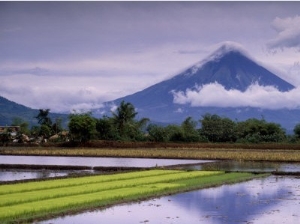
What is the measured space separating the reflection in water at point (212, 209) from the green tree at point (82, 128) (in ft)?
116

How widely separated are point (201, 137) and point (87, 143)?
11.5 m

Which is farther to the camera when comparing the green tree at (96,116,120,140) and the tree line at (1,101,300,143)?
the green tree at (96,116,120,140)

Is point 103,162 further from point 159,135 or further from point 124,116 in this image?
point 124,116

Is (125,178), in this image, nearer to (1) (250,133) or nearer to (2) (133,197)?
(2) (133,197)

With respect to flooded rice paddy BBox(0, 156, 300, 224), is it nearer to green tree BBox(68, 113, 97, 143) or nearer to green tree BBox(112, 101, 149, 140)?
green tree BBox(68, 113, 97, 143)

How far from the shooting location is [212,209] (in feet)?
44.5

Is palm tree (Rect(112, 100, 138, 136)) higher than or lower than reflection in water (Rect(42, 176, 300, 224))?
higher

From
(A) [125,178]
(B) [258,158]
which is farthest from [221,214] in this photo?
(B) [258,158]

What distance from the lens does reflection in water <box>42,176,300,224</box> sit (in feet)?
39.4

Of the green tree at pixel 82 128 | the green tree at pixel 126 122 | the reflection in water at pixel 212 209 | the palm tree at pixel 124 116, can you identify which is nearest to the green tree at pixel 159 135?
the green tree at pixel 126 122

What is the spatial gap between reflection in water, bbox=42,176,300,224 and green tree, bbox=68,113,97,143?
116 feet

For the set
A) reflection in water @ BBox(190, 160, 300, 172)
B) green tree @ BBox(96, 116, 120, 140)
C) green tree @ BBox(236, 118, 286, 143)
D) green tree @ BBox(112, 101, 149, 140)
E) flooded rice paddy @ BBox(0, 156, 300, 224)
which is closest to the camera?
flooded rice paddy @ BBox(0, 156, 300, 224)

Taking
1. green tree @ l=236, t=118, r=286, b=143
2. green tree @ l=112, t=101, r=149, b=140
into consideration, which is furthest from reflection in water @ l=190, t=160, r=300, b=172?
green tree @ l=112, t=101, r=149, b=140

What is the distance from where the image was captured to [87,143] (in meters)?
52.6
